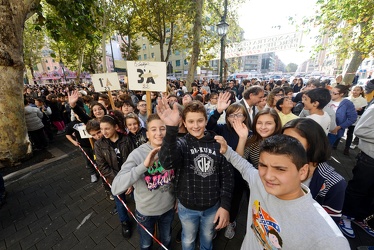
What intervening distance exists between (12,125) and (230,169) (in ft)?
21.4

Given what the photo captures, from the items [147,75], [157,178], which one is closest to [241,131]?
[157,178]

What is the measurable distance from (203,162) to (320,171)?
1092 millimetres

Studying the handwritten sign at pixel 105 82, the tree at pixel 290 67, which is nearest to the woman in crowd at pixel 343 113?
the handwritten sign at pixel 105 82

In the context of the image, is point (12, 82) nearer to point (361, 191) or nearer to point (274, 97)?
point (274, 97)

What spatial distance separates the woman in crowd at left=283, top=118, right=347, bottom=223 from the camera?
1511mm

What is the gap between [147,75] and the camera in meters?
3.34

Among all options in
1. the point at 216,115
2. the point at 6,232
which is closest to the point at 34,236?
the point at 6,232

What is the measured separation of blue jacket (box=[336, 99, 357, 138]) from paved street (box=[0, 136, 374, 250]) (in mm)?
1244

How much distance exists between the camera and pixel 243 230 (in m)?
2.75

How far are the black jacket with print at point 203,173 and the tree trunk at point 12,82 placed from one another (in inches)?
232

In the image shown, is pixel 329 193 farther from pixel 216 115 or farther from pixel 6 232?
pixel 6 232

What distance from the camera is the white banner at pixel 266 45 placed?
11175 millimetres

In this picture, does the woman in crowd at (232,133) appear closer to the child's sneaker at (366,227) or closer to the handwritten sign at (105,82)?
the child's sneaker at (366,227)

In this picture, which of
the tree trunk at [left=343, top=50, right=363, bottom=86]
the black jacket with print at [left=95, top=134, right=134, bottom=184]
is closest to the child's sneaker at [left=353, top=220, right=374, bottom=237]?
the black jacket with print at [left=95, top=134, right=134, bottom=184]
